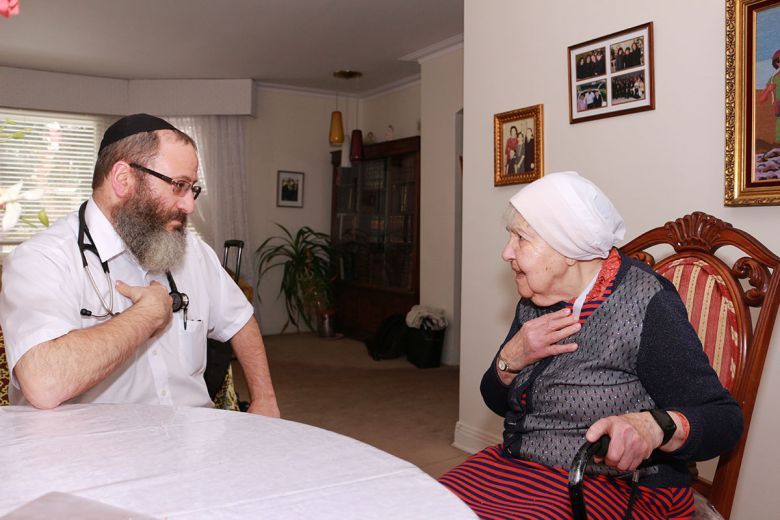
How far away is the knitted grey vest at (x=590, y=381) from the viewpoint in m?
1.46

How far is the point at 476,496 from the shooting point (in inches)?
59.3

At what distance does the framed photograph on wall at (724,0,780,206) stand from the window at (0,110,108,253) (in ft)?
21.5

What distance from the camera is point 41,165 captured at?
23.1 feet

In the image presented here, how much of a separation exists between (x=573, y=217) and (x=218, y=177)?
6.44m

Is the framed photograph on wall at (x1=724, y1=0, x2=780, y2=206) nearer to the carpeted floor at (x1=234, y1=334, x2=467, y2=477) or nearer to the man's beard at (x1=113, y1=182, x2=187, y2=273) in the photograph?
the man's beard at (x1=113, y1=182, x2=187, y2=273)

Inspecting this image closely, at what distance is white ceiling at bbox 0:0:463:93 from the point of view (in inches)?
197

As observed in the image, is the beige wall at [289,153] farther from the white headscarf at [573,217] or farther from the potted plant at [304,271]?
the white headscarf at [573,217]

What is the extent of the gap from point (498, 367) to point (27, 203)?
6714 mm

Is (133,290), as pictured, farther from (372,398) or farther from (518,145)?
(372,398)

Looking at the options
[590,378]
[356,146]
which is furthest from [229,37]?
[590,378]

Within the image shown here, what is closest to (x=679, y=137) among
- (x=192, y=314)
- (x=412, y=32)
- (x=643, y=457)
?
(x=643, y=457)

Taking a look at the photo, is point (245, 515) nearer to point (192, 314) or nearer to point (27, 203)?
point (192, 314)

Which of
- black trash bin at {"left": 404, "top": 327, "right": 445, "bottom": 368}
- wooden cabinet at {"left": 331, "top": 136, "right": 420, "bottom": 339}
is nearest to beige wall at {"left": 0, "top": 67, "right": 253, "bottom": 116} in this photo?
wooden cabinet at {"left": 331, "top": 136, "right": 420, "bottom": 339}

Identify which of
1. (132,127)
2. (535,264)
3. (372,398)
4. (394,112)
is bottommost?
(372,398)
